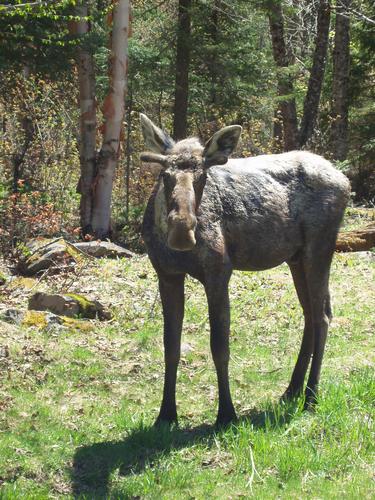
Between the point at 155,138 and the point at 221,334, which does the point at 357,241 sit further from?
the point at 155,138

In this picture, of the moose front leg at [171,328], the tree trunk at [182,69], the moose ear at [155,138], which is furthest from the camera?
the tree trunk at [182,69]

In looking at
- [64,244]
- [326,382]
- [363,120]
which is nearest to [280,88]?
[363,120]

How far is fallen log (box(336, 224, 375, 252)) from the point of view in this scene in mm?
14008

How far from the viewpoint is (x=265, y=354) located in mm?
8586

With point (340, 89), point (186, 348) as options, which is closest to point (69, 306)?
point (186, 348)

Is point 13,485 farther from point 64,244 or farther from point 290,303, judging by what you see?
point 64,244

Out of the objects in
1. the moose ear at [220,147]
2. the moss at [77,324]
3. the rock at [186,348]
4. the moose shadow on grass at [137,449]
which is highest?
the moose ear at [220,147]

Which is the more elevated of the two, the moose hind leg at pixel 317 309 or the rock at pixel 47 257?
the moose hind leg at pixel 317 309

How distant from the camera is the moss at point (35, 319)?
8.99 meters

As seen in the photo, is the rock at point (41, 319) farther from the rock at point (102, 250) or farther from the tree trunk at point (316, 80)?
the tree trunk at point (316, 80)

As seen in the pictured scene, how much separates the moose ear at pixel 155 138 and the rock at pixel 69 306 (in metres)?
4.00

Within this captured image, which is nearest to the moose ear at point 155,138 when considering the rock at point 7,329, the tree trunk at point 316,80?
the rock at point 7,329

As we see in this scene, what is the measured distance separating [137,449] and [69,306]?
3.95 meters

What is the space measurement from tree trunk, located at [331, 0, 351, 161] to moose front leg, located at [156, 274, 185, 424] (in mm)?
13637
